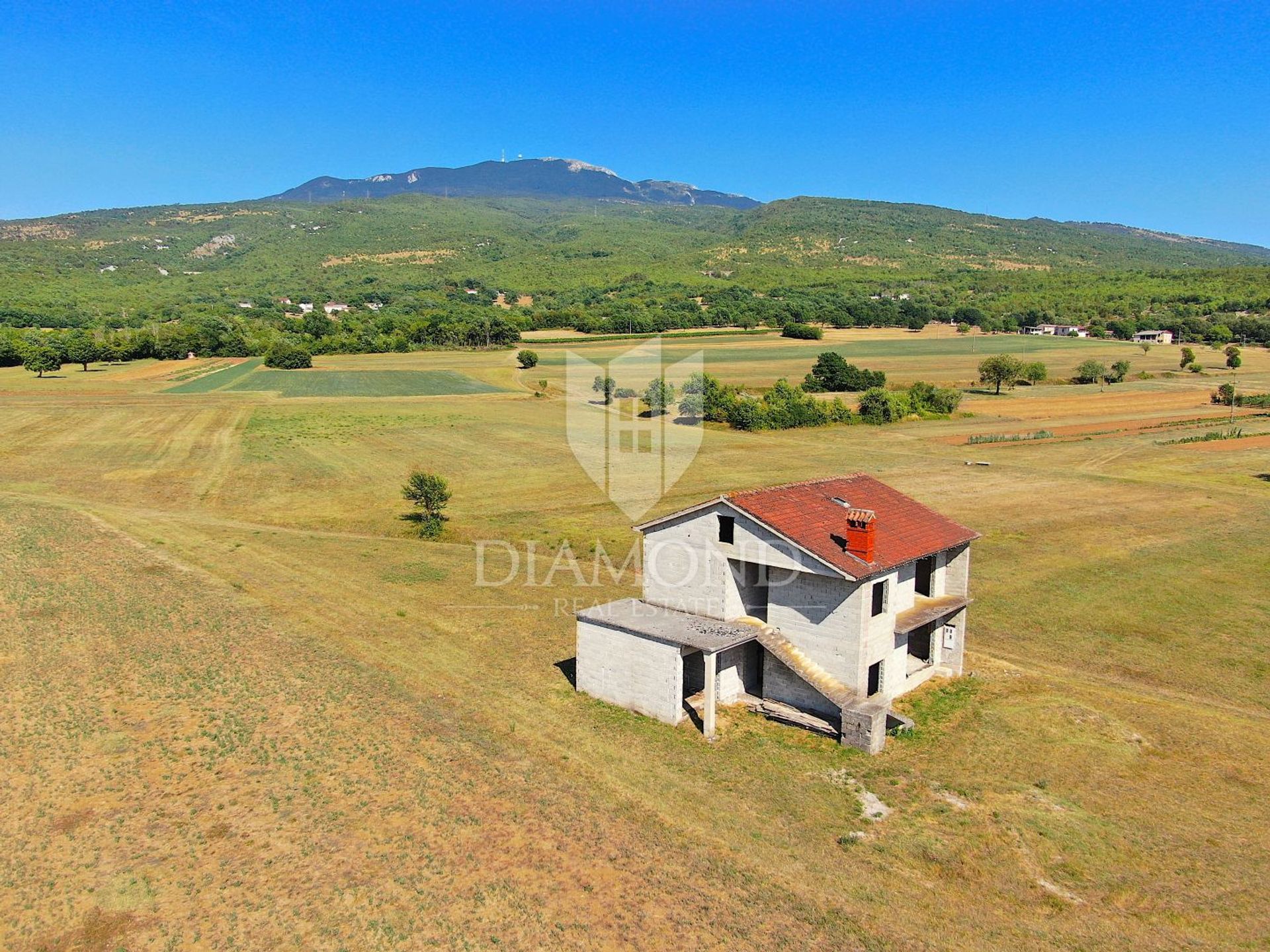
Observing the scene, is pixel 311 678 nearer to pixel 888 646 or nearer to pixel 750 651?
pixel 750 651

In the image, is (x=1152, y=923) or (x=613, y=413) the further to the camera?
(x=613, y=413)

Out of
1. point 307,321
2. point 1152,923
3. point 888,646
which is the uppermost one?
point 307,321

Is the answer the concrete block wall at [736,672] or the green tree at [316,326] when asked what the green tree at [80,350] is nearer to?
the green tree at [316,326]

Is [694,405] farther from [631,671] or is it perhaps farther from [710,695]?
[710,695]

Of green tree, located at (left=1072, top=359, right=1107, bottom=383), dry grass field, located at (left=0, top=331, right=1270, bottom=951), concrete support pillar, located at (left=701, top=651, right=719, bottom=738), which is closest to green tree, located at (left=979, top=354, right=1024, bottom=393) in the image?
green tree, located at (left=1072, top=359, right=1107, bottom=383)

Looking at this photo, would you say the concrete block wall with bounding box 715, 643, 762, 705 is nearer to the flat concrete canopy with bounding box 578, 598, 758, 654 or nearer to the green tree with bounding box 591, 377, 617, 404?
the flat concrete canopy with bounding box 578, 598, 758, 654

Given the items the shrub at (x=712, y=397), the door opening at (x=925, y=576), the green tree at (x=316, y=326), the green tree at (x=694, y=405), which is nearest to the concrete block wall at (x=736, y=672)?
the door opening at (x=925, y=576)

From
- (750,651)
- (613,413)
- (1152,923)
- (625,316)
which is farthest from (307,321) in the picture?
(1152,923)

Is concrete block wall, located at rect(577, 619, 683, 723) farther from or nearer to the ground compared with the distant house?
nearer to the ground
